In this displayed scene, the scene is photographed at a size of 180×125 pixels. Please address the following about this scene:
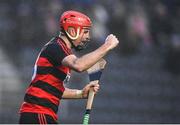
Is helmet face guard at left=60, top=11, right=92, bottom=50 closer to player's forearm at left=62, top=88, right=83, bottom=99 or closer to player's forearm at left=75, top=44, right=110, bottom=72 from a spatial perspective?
player's forearm at left=75, top=44, right=110, bottom=72

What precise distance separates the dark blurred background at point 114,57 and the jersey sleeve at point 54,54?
6807 mm

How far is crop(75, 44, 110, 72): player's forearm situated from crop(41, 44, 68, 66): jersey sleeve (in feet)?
0.85

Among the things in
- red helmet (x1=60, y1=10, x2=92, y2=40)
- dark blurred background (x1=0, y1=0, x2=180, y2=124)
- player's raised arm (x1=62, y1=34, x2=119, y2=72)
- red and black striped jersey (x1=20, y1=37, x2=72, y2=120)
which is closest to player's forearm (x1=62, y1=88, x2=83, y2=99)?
red and black striped jersey (x1=20, y1=37, x2=72, y2=120)

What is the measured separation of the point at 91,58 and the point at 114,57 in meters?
7.47

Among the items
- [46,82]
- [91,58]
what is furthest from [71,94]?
[91,58]

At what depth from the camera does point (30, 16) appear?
1477 centimetres

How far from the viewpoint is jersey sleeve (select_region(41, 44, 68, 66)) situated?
24.2 ft

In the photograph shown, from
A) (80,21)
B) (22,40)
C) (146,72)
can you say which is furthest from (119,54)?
(80,21)

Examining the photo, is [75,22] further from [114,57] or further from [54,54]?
[114,57]

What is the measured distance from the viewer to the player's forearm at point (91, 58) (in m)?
7.09

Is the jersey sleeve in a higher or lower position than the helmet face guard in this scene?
lower

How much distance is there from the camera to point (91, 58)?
7102 mm

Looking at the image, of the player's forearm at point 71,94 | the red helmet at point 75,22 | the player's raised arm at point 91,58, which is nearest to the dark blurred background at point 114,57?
the player's forearm at point 71,94

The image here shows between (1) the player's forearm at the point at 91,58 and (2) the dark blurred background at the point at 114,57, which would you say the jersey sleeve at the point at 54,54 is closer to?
(1) the player's forearm at the point at 91,58
